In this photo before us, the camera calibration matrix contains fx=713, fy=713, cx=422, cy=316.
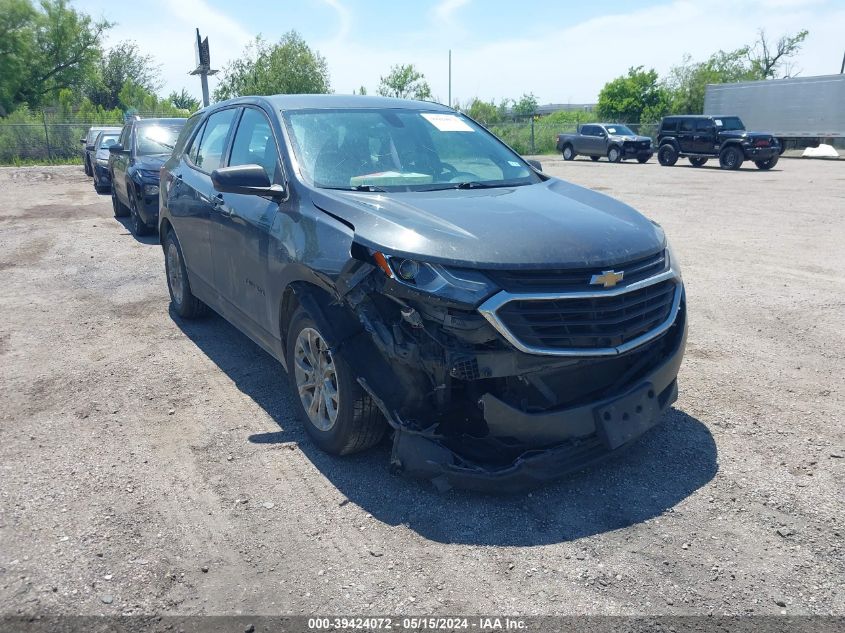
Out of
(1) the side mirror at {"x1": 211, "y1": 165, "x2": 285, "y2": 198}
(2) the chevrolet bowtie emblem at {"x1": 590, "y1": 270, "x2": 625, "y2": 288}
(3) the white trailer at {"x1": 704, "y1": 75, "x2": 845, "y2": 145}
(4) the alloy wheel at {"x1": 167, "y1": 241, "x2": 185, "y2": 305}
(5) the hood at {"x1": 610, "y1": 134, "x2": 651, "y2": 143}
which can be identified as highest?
(3) the white trailer at {"x1": 704, "y1": 75, "x2": 845, "y2": 145}

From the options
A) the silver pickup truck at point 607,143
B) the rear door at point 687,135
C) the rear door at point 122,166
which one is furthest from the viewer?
the silver pickup truck at point 607,143

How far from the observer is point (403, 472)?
3379mm

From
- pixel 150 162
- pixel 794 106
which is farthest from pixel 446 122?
pixel 794 106

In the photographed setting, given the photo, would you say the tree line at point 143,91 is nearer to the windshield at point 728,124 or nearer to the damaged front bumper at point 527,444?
the windshield at point 728,124

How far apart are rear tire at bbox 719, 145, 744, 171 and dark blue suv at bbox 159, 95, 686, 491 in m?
24.9

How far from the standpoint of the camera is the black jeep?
26.1m

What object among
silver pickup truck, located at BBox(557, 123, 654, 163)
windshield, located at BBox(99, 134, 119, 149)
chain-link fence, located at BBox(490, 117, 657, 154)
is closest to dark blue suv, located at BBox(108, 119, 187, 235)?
windshield, located at BBox(99, 134, 119, 149)

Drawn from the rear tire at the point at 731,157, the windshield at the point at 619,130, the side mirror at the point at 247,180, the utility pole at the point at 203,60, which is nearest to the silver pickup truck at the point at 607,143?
the windshield at the point at 619,130

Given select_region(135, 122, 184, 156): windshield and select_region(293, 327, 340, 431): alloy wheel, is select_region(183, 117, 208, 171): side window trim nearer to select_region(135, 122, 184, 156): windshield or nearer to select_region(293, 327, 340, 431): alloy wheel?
select_region(293, 327, 340, 431): alloy wheel

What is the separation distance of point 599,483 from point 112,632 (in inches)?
89.8

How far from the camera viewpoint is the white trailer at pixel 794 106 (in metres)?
32.8

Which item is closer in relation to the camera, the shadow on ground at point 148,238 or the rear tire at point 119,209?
the shadow on ground at point 148,238

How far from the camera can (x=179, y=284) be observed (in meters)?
6.38

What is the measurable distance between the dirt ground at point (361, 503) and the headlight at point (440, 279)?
3.44 ft
